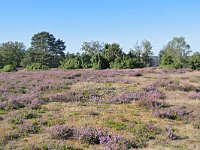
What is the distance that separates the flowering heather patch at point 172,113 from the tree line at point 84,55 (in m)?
41.5

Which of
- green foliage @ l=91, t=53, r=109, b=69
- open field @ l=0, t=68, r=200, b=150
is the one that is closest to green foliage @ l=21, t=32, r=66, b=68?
green foliage @ l=91, t=53, r=109, b=69

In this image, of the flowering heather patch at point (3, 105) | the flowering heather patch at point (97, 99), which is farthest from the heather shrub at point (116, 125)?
the flowering heather patch at point (3, 105)

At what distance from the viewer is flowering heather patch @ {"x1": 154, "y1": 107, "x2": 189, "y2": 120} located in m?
18.8

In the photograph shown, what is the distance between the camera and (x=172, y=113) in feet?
63.1

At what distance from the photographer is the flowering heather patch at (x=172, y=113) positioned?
1881 centimetres

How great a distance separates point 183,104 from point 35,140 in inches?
443

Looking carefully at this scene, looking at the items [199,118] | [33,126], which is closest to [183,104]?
[199,118]

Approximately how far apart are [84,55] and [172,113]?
76597 millimetres

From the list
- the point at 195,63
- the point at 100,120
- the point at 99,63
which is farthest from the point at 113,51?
A: the point at 100,120

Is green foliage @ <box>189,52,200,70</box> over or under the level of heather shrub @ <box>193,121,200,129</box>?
over

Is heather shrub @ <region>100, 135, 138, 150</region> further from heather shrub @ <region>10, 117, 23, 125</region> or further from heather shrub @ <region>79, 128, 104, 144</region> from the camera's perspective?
heather shrub @ <region>10, 117, 23, 125</region>

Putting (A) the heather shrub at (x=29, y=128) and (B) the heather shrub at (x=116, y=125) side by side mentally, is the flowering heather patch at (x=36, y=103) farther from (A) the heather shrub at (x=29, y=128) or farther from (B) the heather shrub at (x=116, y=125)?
(B) the heather shrub at (x=116, y=125)

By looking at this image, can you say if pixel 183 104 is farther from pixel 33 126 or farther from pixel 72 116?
pixel 33 126

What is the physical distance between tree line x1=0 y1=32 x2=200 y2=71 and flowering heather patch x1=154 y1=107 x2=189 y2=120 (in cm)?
4152
